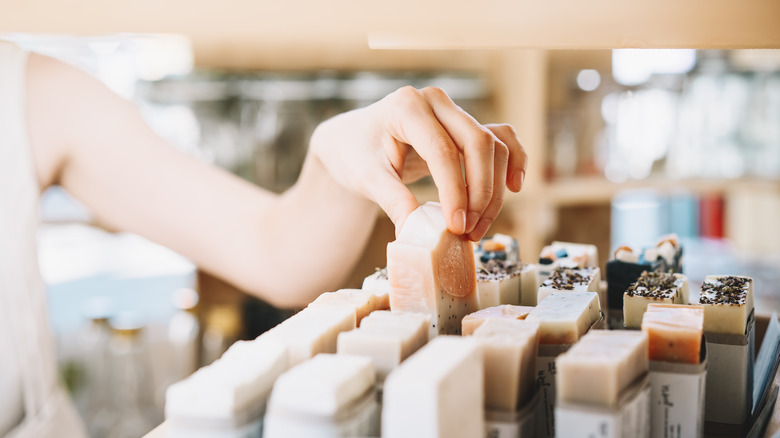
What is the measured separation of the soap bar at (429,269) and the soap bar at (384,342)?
2.5 inches

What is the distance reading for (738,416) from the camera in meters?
0.72

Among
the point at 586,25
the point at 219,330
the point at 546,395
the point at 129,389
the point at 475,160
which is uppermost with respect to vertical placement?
the point at 586,25

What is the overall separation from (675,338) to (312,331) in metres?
0.32

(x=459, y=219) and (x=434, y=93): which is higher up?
(x=434, y=93)

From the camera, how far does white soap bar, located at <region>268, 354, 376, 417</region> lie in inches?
19.8

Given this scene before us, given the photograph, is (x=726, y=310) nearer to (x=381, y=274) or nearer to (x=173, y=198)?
(x=381, y=274)

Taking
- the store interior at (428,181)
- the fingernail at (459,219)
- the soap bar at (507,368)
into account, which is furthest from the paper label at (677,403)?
the store interior at (428,181)

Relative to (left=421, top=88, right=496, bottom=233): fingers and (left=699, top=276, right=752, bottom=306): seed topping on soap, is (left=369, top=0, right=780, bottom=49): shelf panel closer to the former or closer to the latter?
(left=421, top=88, right=496, bottom=233): fingers

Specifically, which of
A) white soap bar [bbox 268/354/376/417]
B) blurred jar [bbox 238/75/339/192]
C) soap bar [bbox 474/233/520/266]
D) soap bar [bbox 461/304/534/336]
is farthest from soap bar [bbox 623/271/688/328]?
blurred jar [bbox 238/75/339/192]

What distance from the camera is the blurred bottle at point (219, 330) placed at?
1.90 m

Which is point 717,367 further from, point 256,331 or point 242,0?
point 256,331

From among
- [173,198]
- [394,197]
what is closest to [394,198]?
[394,197]

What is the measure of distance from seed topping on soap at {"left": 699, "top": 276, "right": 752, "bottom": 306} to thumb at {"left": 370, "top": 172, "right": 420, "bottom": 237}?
0.33 m

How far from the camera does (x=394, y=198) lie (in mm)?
806
